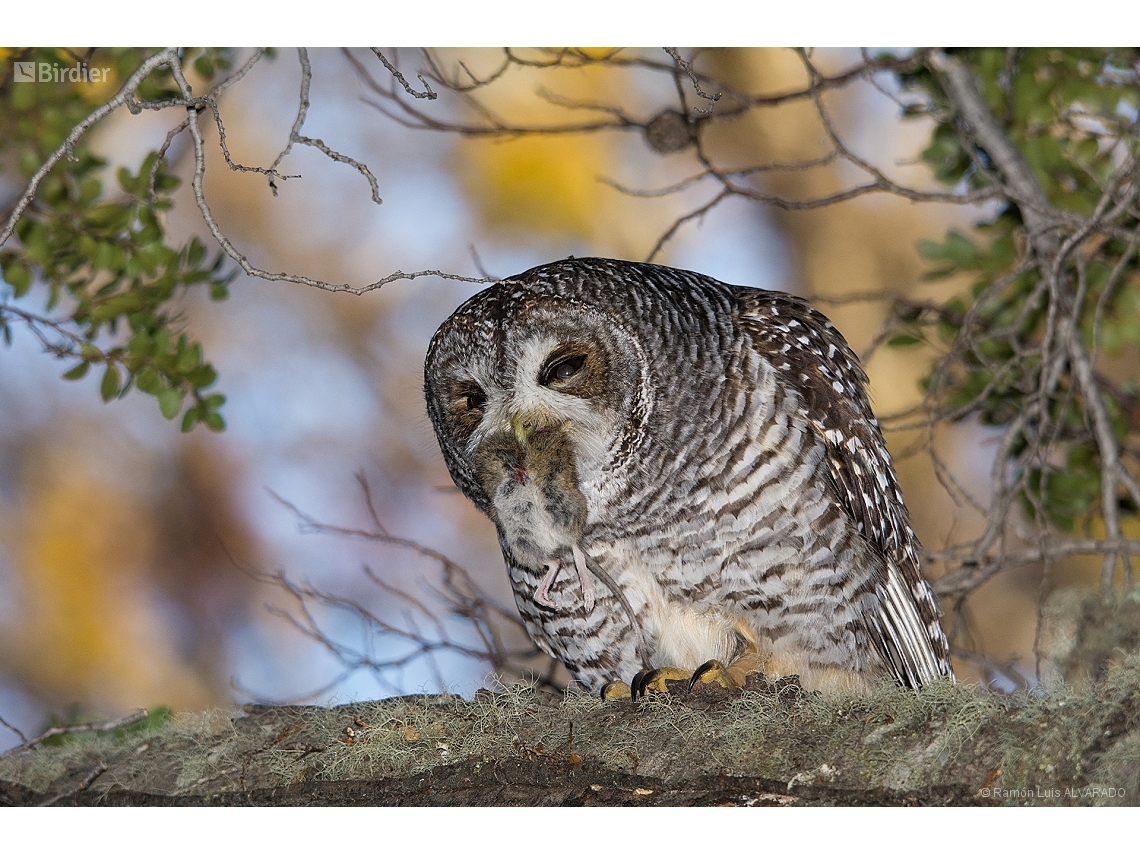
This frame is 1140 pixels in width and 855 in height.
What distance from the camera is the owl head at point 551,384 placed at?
2.27 metres

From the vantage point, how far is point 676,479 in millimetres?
2291

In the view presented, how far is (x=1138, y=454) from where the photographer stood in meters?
3.35

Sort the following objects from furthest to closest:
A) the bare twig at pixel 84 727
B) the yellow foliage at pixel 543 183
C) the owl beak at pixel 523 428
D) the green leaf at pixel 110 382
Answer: the yellow foliage at pixel 543 183 → the green leaf at pixel 110 382 → the owl beak at pixel 523 428 → the bare twig at pixel 84 727

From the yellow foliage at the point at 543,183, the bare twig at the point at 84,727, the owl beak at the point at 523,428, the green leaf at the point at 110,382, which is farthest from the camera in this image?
the yellow foliage at the point at 543,183

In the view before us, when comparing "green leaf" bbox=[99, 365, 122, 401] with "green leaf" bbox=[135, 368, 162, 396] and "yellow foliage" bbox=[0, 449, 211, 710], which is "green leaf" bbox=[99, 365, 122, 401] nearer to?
"green leaf" bbox=[135, 368, 162, 396]

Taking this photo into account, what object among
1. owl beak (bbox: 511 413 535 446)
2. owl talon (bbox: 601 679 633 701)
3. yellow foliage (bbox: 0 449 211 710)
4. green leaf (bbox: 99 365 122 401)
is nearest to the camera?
owl beak (bbox: 511 413 535 446)

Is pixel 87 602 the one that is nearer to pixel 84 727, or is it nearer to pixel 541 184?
pixel 541 184

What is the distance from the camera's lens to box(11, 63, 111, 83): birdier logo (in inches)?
102

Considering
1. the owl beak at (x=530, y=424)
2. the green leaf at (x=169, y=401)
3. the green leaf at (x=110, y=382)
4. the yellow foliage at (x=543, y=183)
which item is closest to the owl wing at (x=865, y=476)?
the owl beak at (x=530, y=424)

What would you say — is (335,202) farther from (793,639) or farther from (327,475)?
(793,639)

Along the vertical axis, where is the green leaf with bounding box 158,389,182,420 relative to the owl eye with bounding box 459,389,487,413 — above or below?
above

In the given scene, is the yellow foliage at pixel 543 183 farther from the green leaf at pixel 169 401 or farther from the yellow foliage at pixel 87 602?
the green leaf at pixel 169 401

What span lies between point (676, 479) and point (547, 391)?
1.15 ft

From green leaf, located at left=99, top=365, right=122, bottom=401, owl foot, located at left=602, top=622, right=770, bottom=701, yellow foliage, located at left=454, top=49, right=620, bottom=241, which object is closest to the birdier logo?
green leaf, located at left=99, top=365, right=122, bottom=401
